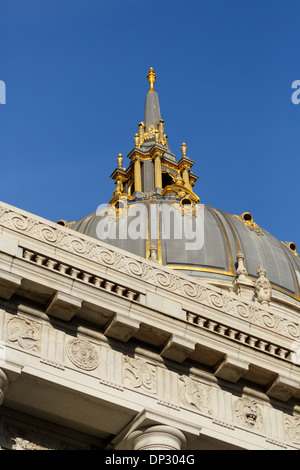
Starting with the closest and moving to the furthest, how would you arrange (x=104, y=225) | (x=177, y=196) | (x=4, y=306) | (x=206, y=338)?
(x=4, y=306)
(x=206, y=338)
(x=104, y=225)
(x=177, y=196)

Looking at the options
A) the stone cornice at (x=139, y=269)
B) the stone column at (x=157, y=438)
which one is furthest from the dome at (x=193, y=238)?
the stone column at (x=157, y=438)

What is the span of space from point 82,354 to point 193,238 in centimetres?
2907

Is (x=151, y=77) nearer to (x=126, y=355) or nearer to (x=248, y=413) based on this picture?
(x=248, y=413)

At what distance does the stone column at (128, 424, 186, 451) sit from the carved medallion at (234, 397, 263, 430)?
1.96m

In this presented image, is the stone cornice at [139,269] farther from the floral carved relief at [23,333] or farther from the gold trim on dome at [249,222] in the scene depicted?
the gold trim on dome at [249,222]

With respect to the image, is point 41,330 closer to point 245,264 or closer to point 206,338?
point 206,338

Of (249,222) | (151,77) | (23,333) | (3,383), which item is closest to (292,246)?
(249,222)

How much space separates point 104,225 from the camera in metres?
52.2

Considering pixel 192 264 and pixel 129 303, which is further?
pixel 192 264

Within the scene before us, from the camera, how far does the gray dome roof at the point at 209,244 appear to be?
4850 centimetres

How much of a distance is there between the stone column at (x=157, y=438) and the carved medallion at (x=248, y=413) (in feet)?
6.42
